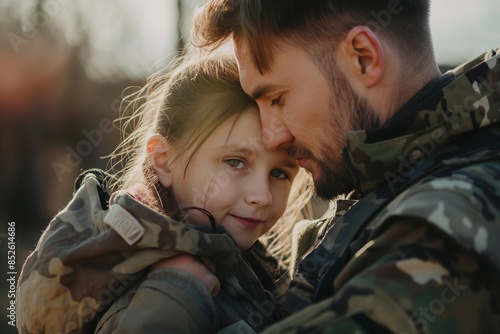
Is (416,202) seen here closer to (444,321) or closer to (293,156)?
(444,321)

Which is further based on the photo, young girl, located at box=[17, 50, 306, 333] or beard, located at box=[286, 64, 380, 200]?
beard, located at box=[286, 64, 380, 200]

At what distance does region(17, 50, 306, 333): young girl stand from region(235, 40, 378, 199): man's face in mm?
200

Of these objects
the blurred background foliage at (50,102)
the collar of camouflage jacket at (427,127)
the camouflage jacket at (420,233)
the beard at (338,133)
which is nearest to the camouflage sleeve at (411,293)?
the camouflage jacket at (420,233)

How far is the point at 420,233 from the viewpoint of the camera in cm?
183

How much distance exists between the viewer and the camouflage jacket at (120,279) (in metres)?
2.45

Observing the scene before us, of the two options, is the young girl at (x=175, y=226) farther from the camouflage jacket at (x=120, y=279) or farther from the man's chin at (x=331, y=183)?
the man's chin at (x=331, y=183)

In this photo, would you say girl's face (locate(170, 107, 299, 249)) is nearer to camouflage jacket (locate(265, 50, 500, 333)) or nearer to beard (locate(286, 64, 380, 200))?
beard (locate(286, 64, 380, 200))

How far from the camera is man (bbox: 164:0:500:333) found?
1.76 metres

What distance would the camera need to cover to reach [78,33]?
10664 millimetres

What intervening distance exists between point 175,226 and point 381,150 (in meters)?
0.73

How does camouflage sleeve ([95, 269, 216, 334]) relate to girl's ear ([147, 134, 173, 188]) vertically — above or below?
below

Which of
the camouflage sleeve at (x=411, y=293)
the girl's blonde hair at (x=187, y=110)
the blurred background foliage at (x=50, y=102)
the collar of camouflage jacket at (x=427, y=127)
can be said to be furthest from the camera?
the blurred background foliage at (x=50, y=102)

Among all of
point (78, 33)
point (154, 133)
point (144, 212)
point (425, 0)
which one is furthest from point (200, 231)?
point (78, 33)

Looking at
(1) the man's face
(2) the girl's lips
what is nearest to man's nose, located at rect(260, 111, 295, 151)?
(1) the man's face
